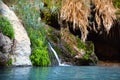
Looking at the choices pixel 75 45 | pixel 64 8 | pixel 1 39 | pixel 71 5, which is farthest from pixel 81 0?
pixel 75 45

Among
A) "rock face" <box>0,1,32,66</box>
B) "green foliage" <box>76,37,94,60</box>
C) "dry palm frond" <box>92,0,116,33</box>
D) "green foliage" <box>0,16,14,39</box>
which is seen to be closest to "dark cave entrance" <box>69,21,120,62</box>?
"green foliage" <box>76,37,94,60</box>

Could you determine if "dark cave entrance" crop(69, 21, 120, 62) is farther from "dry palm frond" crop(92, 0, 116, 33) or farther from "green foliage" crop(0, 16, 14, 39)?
"green foliage" crop(0, 16, 14, 39)

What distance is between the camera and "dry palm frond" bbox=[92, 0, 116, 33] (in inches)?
871

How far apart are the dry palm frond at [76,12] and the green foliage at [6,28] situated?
2.85 meters

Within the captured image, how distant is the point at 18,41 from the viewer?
Result: 2319 cm

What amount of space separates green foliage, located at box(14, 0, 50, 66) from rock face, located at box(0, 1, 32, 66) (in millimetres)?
407

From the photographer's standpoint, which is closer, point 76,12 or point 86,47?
point 76,12

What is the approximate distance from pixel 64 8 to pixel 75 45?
4.11m

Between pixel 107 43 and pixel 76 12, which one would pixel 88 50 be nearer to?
pixel 76 12

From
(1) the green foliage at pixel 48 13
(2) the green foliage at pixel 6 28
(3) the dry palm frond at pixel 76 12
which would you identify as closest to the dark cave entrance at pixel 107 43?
(1) the green foliage at pixel 48 13

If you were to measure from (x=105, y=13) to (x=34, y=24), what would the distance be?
3828mm

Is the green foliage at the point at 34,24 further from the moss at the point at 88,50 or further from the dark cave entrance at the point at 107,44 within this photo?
the dark cave entrance at the point at 107,44

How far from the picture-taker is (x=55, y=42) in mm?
25469

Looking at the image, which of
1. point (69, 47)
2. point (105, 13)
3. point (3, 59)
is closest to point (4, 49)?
point (3, 59)
